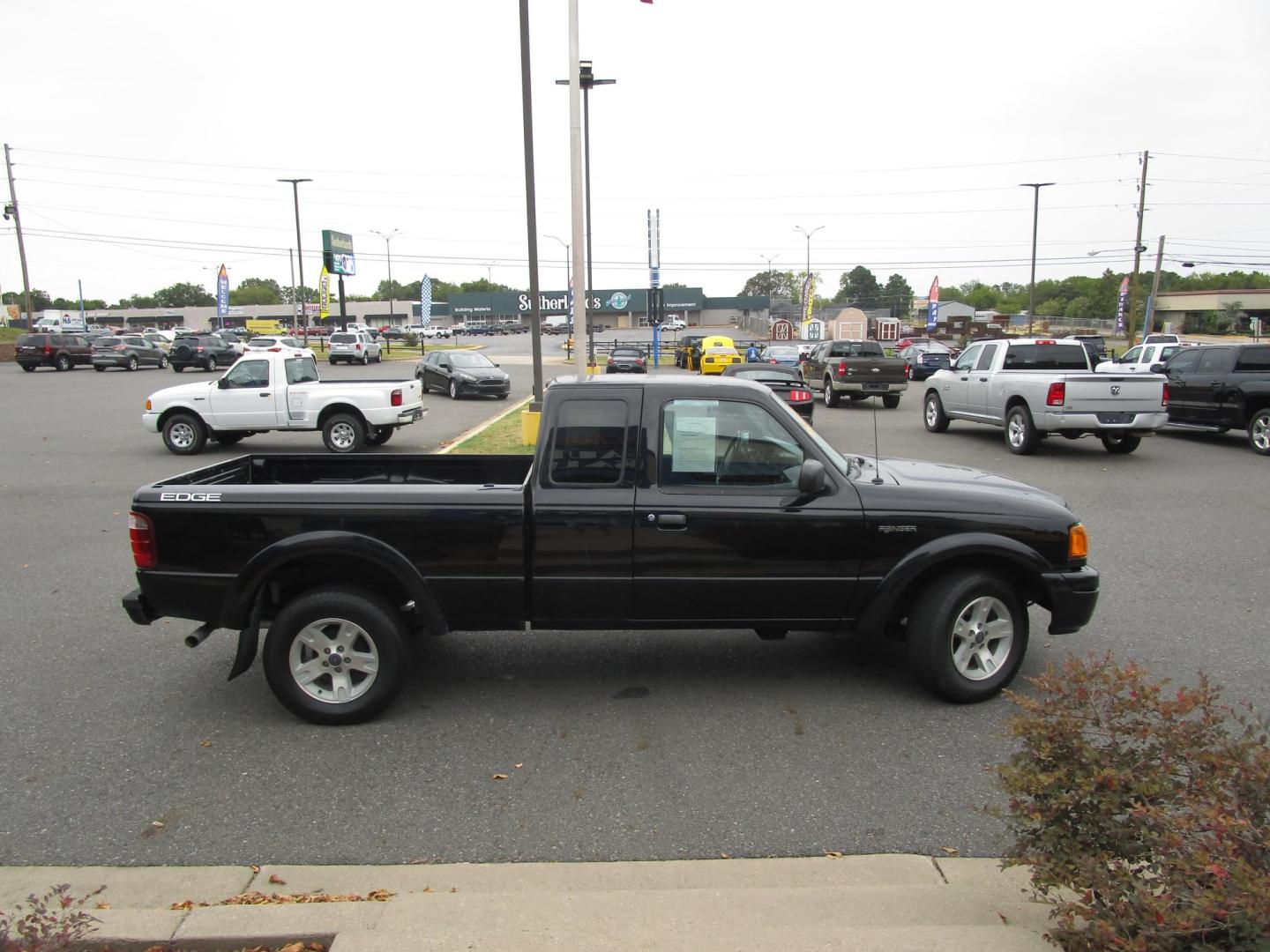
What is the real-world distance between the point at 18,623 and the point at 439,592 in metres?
3.99

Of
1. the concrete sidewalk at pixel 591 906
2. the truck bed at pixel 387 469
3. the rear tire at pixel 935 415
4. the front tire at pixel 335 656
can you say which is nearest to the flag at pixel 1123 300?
the rear tire at pixel 935 415

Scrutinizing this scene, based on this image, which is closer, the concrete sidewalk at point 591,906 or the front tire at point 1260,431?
the concrete sidewalk at point 591,906

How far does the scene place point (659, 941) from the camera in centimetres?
277

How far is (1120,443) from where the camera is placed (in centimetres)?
1559

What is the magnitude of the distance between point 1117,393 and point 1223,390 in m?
2.98

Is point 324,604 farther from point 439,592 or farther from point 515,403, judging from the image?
point 515,403

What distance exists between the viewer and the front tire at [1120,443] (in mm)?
15297

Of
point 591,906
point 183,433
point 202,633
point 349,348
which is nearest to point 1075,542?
point 591,906

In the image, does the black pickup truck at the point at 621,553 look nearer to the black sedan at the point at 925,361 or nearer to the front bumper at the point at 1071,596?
the front bumper at the point at 1071,596

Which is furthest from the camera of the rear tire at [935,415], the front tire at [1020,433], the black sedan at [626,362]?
the black sedan at [626,362]

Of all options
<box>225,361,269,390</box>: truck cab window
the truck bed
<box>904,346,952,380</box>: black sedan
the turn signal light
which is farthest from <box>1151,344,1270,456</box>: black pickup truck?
<box>904,346,952,380</box>: black sedan

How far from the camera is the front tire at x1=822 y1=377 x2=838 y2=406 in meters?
24.2

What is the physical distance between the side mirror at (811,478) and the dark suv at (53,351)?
4920 cm

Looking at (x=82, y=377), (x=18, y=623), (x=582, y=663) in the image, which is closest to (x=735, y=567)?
(x=582, y=663)
